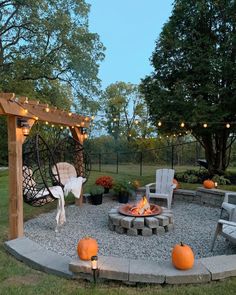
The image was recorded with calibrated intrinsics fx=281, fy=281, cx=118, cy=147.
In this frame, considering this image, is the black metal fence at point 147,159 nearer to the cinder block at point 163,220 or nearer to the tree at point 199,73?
the tree at point 199,73

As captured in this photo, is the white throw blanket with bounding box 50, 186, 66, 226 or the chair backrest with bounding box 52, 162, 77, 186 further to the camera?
the chair backrest with bounding box 52, 162, 77, 186

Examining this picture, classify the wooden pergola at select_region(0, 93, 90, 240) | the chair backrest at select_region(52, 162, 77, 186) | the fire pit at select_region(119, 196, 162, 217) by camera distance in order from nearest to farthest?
the wooden pergola at select_region(0, 93, 90, 240)
the fire pit at select_region(119, 196, 162, 217)
the chair backrest at select_region(52, 162, 77, 186)

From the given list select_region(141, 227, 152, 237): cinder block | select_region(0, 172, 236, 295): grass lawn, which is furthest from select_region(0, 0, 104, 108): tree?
select_region(0, 172, 236, 295): grass lawn

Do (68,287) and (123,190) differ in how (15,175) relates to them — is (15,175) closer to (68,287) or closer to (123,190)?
(68,287)

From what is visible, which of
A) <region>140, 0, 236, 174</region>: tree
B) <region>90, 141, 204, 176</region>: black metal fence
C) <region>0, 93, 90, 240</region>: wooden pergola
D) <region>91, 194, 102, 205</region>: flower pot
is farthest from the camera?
<region>90, 141, 204, 176</region>: black metal fence

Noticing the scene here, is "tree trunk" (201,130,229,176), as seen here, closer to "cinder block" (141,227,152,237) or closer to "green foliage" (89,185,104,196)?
"green foliage" (89,185,104,196)

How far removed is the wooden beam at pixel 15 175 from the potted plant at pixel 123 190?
2689 millimetres

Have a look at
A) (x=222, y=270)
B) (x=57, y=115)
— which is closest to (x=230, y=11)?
(x=57, y=115)

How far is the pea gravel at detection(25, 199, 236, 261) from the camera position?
11.3 ft

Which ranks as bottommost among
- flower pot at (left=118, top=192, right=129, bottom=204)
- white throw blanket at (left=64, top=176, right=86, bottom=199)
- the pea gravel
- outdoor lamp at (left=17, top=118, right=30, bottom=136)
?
the pea gravel

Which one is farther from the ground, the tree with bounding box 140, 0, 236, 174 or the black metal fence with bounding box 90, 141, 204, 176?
the tree with bounding box 140, 0, 236, 174

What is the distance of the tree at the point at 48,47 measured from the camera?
11.0 metres

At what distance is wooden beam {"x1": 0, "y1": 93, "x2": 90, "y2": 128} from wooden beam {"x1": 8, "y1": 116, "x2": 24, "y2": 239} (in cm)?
16

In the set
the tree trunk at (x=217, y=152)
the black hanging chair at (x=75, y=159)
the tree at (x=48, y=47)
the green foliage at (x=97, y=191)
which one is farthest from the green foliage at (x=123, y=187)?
the tree at (x=48, y=47)
